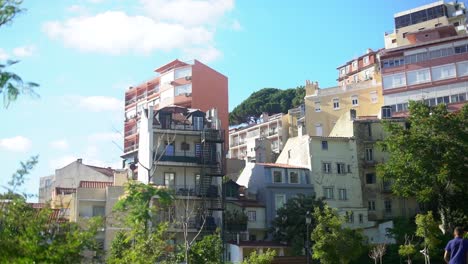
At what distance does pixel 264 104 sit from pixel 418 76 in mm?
39139

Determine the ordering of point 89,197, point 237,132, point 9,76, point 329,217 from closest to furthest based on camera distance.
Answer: point 9,76
point 329,217
point 89,197
point 237,132

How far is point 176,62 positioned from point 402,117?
110 feet

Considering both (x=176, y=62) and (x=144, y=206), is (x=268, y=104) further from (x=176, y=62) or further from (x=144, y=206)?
(x=144, y=206)

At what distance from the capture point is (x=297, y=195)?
58.4 m

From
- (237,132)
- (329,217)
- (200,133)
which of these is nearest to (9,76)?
(329,217)

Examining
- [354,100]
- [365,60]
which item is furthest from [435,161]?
[365,60]

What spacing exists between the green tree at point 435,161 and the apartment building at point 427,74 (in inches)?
457

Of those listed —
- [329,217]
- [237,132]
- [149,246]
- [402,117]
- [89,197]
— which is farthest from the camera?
[237,132]

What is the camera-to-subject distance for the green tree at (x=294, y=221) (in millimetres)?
52281

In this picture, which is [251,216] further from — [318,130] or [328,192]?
[318,130]

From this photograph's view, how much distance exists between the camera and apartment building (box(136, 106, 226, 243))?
183 feet

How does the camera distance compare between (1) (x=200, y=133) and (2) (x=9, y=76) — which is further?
(1) (x=200, y=133)

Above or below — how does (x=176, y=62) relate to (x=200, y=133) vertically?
above

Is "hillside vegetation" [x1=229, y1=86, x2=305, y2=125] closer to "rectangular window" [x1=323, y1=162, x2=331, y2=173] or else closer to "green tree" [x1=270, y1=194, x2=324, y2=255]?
"rectangular window" [x1=323, y1=162, x2=331, y2=173]
